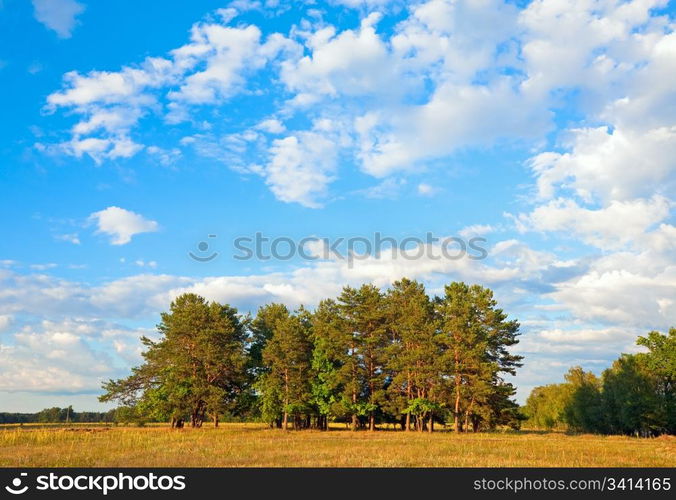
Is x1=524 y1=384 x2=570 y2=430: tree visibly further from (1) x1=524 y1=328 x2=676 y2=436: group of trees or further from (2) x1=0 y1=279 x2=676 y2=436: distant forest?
(2) x1=0 y1=279 x2=676 y2=436: distant forest

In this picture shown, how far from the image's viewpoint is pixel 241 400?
248 feet

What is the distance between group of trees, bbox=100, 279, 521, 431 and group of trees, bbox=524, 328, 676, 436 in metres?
23.2

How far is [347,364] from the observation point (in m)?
71.1

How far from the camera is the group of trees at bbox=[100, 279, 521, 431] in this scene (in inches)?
2694

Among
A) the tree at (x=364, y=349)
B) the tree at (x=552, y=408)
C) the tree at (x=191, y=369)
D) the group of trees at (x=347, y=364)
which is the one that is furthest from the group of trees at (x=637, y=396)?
the tree at (x=191, y=369)

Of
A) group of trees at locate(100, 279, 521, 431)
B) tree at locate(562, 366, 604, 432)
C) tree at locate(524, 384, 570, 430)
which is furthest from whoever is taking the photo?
tree at locate(524, 384, 570, 430)

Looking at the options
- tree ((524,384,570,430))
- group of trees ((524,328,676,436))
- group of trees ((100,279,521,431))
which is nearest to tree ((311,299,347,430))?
group of trees ((100,279,521,431))

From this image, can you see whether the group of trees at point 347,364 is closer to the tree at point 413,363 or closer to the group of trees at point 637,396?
the tree at point 413,363

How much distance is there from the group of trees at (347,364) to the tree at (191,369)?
0.15 meters

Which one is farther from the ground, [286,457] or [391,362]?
[391,362]
